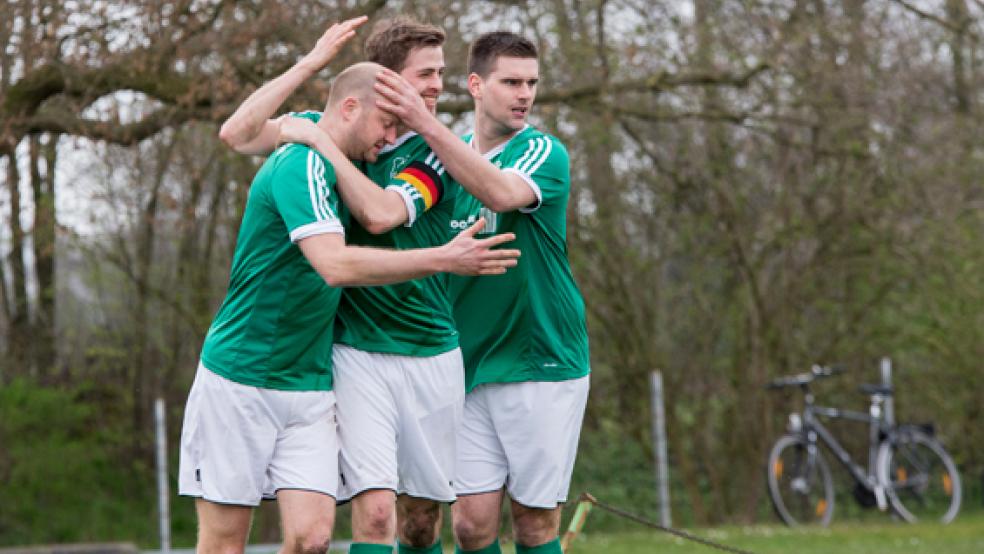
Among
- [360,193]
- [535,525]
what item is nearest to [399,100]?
[360,193]

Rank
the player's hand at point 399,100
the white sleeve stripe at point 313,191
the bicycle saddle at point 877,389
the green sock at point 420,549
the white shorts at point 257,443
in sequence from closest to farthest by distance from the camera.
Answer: the white sleeve stripe at point 313,191 < the player's hand at point 399,100 < the white shorts at point 257,443 < the green sock at point 420,549 < the bicycle saddle at point 877,389

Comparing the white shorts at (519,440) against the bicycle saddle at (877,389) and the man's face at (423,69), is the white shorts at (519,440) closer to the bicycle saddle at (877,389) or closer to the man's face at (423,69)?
the man's face at (423,69)

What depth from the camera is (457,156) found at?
180 inches

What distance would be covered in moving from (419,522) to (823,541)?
6.80 metres

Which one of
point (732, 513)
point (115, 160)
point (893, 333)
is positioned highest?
point (115, 160)

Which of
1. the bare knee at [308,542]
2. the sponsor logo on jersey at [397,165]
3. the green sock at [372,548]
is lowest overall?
the green sock at [372,548]

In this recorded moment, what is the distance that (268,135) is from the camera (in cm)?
499

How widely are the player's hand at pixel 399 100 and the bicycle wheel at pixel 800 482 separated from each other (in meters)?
9.01

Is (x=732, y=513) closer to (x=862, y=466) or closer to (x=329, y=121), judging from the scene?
(x=862, y=466)

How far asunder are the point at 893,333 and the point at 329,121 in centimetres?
1119

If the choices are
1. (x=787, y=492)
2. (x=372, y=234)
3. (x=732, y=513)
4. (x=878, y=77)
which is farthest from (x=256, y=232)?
(x=732, y=513)

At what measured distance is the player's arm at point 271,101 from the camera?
4.81 meters

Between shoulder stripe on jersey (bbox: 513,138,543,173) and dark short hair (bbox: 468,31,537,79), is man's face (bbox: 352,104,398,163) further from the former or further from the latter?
dark short hair (bbox: 468,31,537,79)

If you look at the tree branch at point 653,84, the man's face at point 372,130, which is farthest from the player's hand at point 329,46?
the tree branch at point 653,84
